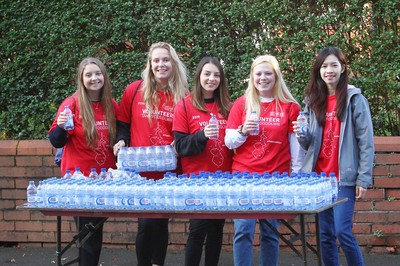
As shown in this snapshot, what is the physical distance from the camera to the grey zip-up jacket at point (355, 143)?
6.36 m

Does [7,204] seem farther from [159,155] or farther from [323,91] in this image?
[323,91]

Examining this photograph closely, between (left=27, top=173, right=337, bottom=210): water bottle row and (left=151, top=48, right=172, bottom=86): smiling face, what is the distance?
100 cm

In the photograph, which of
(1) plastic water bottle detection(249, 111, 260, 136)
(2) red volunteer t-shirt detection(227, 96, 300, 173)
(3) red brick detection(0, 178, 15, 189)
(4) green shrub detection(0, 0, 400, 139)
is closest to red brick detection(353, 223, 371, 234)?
(4) green shrub detection(0, 0, 400, 139)

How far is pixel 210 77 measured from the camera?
670 centimetres

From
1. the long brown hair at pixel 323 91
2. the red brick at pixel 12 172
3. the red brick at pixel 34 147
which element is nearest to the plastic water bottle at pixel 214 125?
the long brown hair at pixel 323 91

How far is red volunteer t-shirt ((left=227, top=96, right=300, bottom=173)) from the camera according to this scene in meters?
6.52

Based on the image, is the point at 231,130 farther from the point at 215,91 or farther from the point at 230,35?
the point at 230,35

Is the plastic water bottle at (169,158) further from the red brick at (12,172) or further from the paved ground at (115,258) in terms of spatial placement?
the red brick at (12,172)

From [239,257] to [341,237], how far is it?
2.72 feet

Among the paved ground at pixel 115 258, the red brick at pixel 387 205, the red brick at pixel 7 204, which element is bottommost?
the paved ground at pixel 115 258

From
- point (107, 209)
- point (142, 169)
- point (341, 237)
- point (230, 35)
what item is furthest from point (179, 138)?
point (230, 35)

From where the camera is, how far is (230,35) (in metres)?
8.59

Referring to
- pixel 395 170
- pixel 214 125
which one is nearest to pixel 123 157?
pixel 214 125

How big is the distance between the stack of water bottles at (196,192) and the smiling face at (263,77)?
76 cm
